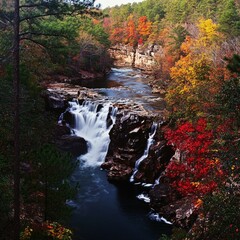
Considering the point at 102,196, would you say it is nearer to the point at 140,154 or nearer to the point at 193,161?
the point at 140,154

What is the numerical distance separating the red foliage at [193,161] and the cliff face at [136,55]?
1670 inches

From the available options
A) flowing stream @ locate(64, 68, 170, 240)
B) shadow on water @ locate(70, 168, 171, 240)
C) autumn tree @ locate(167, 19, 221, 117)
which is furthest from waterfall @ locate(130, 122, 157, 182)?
autumn tree @ locate(167, 19, 221, 117)

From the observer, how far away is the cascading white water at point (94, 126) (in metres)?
27.9

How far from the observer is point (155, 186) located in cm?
2206

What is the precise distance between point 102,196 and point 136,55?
5763 centimetres

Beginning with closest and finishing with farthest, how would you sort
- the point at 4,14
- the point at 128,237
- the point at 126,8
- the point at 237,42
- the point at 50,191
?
the point at 4,14 < the point at 50,191 < the point at 128,237 < the point at 237,42 < the point at 126,8

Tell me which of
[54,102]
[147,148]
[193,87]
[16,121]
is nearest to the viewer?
[16,121]

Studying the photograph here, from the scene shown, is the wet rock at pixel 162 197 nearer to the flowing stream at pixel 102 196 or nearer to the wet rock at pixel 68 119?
the flowing stream at pixel 102 196

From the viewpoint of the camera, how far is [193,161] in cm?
1883

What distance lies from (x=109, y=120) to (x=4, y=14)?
19.7 metres

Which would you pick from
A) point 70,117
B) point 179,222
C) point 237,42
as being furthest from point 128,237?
point 237,42

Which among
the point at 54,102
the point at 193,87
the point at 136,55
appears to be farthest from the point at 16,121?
the point at 136,55

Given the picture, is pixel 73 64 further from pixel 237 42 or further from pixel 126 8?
pixel 126 8

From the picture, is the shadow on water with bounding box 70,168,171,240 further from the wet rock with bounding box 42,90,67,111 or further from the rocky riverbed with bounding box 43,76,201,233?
the wet rock with bounding box 42,90,67,111
